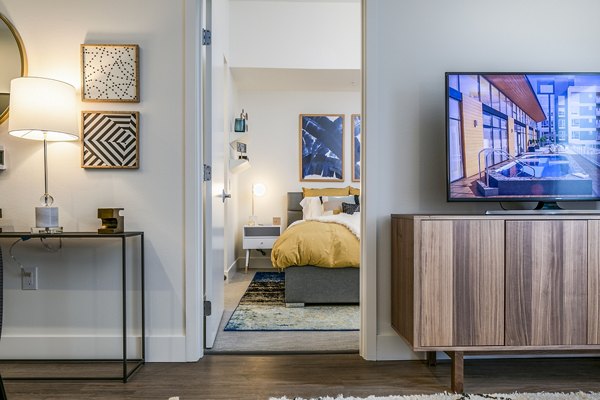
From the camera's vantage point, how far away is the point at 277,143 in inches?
230

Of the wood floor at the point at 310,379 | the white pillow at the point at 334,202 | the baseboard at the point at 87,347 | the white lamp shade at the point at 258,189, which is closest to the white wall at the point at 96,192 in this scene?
the baseboard at the point at 87,347

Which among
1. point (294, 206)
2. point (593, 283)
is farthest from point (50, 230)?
point (294, 206)

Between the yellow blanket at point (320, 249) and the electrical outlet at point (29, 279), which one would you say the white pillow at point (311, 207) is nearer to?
the yellow blanket at point (320, 249)

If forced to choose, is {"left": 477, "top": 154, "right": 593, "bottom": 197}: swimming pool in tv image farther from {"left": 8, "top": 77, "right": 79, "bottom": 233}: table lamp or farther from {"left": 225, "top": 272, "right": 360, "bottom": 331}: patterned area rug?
{"left": 8, "top": 77, "right": 79, "bottom": 233}: table lamp

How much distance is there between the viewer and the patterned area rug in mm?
2885

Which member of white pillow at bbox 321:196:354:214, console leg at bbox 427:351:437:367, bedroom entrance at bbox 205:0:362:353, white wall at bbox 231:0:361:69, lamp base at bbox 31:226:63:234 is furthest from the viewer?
white pillow at bbox 321:196:354:214

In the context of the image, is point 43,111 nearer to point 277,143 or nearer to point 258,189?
point 258,189

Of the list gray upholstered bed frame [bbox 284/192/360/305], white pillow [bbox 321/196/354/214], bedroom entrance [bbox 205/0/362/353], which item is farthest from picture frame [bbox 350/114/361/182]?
gray upholstered bed frame [bbox 284/192/360/305]

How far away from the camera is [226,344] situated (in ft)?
8.29

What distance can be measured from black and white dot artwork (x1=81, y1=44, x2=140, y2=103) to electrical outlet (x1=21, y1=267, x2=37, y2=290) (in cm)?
103

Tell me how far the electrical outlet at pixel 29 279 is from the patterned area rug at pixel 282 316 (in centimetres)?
124

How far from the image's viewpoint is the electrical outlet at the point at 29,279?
2242 mm

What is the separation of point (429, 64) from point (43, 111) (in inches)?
83.5

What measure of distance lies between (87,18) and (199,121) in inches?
33.9
